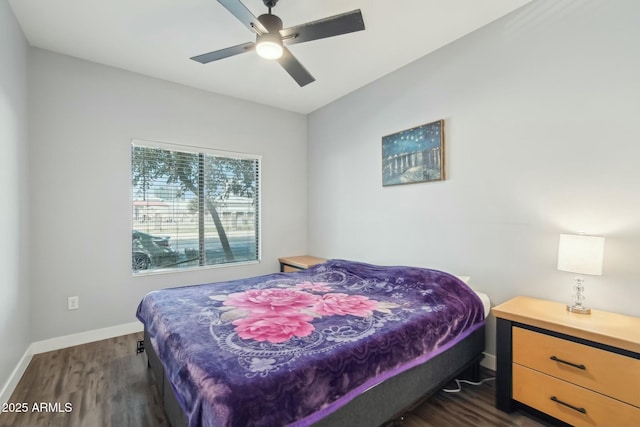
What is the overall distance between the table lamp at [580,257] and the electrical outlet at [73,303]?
4017 mm

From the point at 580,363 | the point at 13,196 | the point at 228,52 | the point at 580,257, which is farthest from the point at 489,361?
the point at 13,196

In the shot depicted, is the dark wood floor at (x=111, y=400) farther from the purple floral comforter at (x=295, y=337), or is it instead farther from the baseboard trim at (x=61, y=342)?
the purple floral comforter at (x=295, y=337)

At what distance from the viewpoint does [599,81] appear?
1.91m

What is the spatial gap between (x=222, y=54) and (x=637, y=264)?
3.03 m

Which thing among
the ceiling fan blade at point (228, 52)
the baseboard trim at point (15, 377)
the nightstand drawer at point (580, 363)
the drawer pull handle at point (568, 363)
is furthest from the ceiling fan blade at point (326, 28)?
the baseboard trim at point (15, 377)

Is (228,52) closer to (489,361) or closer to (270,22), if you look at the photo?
(270,22)

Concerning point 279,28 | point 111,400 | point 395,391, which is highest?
point 279,28

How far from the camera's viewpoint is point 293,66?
7.47 feet

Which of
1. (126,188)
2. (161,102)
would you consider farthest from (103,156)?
(161,102)

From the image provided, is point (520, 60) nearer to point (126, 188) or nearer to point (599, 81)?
point (599, 81)

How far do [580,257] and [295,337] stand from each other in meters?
1.71

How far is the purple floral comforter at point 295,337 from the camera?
1.16m

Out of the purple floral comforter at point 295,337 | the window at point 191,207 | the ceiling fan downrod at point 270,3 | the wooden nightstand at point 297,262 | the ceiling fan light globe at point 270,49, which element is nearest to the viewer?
the purple floral comforter at point 295,337

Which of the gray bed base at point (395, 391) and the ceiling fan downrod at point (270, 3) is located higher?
the ceiling fan downrod at point (270, 3)
